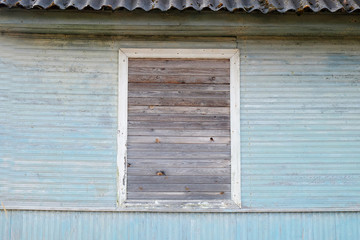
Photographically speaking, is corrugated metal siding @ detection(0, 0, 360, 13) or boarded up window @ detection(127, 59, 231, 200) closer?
corrugated metal siding @ detection(0, 0, 360, 13)

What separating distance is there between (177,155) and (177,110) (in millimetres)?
561

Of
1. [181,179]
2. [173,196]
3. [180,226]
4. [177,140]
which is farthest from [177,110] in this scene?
[180,226]

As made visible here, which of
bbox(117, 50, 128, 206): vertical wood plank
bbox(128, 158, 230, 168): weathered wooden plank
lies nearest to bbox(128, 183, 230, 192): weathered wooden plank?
bbox(117, 50, 128, 206): vertical wood plank

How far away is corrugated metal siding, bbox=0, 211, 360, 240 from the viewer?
4.02 metres

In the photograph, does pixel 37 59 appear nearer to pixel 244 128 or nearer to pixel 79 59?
pixel 79 59

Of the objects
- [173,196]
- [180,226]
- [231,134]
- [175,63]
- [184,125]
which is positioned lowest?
[180,226]

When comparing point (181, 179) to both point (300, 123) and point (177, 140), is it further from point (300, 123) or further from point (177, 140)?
point (300, 123)

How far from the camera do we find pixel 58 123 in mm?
4070

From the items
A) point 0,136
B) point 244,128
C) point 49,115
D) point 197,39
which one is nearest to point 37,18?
point 49,115

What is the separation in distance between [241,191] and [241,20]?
2.05 metres

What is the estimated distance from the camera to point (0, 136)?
4051 millimetres

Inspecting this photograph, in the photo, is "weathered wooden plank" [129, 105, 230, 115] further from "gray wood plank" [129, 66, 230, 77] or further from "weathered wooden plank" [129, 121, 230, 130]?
"gray wood plank" [129, 66, 230, 77]

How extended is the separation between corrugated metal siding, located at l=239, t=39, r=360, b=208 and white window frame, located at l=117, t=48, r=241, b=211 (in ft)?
0.29

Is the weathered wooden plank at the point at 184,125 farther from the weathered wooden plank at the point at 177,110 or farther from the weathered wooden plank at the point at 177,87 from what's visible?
the weathered wooden plank at the point at 177,87
